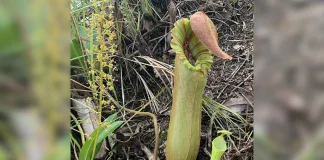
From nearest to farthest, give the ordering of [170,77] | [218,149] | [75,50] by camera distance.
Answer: [218,149] → [75,50] → [170,77]

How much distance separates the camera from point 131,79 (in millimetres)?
1184

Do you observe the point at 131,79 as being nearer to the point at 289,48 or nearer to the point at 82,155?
the point at 82,155

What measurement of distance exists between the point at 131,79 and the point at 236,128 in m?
0.32

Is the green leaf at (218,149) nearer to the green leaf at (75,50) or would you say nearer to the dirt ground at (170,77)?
the dirt ground at (170,77)

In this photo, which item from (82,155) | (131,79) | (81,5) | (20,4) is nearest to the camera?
(20,4)

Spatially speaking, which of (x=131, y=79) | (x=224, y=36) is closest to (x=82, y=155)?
(x=131, y=79)

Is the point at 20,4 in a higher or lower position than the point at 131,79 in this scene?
higher

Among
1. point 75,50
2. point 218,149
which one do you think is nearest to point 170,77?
point 75,50

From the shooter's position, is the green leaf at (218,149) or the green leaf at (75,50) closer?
the green leaf at (218,149)

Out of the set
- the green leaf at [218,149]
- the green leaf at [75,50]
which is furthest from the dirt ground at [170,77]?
the green leaf at [218,149]

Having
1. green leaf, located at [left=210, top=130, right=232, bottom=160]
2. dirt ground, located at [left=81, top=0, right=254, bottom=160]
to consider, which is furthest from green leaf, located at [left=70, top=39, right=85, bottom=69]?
green leaf, located at [left=210, top=130, right=232, bottom=160]

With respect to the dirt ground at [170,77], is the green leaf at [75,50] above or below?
above

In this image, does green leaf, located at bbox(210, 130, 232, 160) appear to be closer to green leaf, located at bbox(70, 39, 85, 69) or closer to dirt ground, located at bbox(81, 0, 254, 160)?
dirt ground, located at bbox(81, 0, 254, 160)

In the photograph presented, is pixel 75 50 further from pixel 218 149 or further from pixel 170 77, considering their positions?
pixel 218 149
